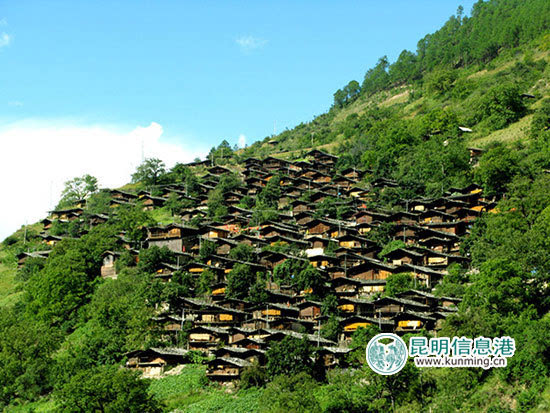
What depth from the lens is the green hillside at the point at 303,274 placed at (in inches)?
1599

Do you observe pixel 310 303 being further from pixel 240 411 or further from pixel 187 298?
pixel 240 411

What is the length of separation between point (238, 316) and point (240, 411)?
14.2 meters

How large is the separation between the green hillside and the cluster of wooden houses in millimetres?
176

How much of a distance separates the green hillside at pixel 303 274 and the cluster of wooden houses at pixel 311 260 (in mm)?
176

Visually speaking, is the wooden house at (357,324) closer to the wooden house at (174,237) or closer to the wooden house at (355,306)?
the wooden house at (355,306)

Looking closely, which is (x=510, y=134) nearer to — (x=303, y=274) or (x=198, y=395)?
(x=303, y=274)

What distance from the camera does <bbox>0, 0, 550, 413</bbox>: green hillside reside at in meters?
40.6

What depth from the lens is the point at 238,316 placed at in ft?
181

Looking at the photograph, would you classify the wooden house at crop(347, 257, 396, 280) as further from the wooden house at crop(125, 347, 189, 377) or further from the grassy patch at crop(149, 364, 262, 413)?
the grassy patch at crop(149, 364, 262, 413)

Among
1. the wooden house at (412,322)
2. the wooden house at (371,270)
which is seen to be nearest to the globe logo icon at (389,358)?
the wooden house at (412,322)

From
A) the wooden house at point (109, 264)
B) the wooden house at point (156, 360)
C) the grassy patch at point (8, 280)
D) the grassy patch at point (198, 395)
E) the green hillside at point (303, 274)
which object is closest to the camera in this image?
the green hillside at point (303, 274)

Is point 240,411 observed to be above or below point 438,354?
below

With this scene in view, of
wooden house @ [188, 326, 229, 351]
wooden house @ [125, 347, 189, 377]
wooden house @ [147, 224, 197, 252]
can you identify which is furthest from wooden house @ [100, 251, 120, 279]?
wooden house @ [125, 347, 189, 377]

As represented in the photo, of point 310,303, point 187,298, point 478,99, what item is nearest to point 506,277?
point 310,303
